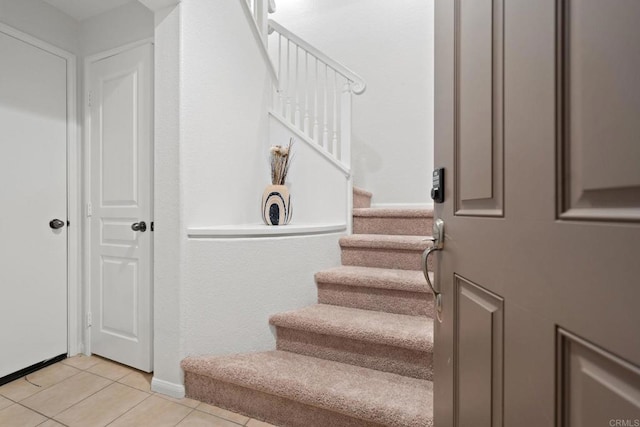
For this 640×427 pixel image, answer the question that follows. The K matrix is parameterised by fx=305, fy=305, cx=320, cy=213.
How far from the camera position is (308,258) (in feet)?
6.45

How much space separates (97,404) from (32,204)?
1.28 m

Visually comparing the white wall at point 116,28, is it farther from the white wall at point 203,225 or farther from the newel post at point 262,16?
the newel post at point 262,16

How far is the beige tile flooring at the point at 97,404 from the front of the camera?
1.44m

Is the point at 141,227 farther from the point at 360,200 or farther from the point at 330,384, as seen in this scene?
the point at 360,200

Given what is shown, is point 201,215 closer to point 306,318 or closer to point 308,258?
point 308,258

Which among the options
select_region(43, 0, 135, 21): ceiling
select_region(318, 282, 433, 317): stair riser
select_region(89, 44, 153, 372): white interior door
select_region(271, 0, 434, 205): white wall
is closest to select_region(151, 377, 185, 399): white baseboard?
select_region(89, 44, 153, 372): white interior door

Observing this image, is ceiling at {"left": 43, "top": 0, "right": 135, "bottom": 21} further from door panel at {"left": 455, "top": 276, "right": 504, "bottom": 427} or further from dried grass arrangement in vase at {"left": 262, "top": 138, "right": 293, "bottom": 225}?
door panel at {"left": 455, "top": 276, "right": 504, "bottom": 427}

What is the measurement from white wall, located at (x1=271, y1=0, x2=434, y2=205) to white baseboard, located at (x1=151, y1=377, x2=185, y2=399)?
98.5 inches

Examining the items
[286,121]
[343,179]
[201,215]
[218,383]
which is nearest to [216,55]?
[286,121]

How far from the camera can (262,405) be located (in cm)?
146

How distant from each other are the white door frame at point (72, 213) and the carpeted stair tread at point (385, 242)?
Result: 1.88 meters

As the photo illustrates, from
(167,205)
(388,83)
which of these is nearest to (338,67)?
(388,83)

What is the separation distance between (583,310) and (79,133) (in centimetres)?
279

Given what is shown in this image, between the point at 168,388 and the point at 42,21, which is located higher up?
the point at 42,21
